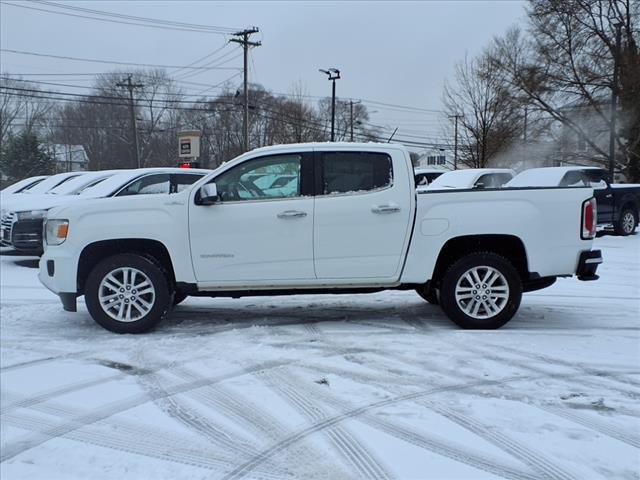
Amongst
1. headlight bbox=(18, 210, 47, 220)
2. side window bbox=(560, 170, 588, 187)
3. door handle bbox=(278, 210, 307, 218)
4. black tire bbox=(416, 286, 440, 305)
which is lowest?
black tire bbox=(416, 286, 440, 305)

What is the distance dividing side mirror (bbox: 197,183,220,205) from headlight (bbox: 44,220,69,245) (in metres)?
1.37

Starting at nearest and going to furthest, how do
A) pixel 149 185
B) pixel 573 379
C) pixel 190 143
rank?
pixel 573 379
pixel 149 185
pixel 190 143

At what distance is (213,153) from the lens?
193 feet

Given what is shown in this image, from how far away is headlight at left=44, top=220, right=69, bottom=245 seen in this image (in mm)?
5883

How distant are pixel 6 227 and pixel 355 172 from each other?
26.1 feet

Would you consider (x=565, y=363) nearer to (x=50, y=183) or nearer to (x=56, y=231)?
(x=56, y=231)

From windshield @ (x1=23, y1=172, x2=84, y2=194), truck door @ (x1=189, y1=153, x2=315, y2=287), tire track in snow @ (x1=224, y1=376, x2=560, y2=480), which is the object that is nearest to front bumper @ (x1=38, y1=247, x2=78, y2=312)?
truck door @ (x1=189, y1=153, x2=315, y2=287)

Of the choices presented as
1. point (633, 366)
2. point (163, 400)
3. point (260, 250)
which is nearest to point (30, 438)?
point (163, 400)

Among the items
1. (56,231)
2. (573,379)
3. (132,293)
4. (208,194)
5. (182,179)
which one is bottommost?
(573,379)

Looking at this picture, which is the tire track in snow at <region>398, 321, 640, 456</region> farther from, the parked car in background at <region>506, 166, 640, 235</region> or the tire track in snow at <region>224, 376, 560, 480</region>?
the parked car in background at <region>506, 166, 640, 235</region>

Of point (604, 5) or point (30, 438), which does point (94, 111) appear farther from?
point (30, 438)

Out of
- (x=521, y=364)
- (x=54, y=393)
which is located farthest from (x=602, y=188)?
(x=54, y=393)

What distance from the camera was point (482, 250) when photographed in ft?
19.9

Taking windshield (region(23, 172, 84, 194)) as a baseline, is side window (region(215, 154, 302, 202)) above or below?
below
